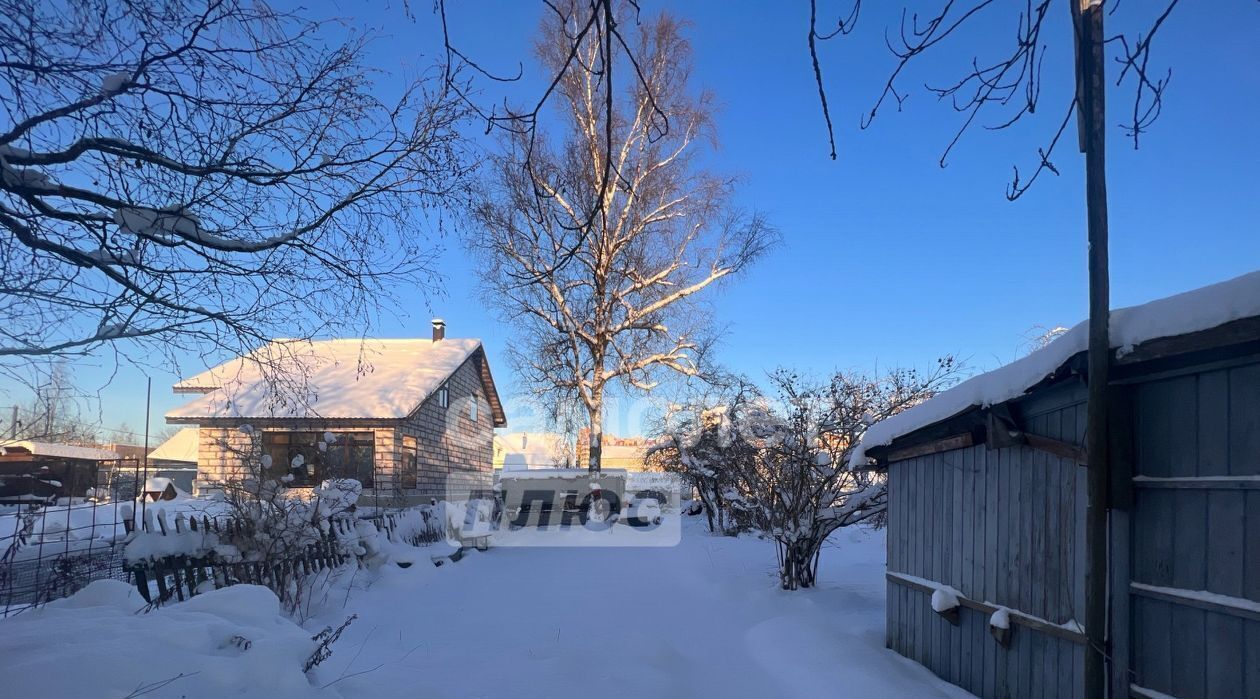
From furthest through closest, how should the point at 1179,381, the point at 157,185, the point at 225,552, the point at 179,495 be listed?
the point at 179,495 → the point at 225,552 → the point at 157,185 → the point at 1179,381

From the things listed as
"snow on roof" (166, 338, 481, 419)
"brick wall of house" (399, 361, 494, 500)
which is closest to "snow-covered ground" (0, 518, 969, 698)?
"snow on roof" (166, 338, 481, 419)

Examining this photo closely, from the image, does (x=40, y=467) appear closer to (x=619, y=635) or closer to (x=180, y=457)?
(x=619, y=635)

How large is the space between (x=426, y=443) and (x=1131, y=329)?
62.6 feet

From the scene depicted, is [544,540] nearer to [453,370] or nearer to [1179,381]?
[453,370]

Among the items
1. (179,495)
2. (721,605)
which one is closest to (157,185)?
(721,605)

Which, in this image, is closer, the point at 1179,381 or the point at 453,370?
the point at 1179,381

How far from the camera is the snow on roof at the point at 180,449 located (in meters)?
33.2

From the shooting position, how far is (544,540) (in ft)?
55.9

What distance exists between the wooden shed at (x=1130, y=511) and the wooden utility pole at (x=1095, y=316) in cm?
21

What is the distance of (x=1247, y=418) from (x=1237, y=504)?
1.13ft

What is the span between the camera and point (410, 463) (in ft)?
63.6

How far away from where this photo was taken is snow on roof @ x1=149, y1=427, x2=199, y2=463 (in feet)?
109

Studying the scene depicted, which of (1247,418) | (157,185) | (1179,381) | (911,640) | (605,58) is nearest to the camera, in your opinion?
(605,58)

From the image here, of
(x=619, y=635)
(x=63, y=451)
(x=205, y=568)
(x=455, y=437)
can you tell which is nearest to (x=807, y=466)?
(x=619, y=635)
